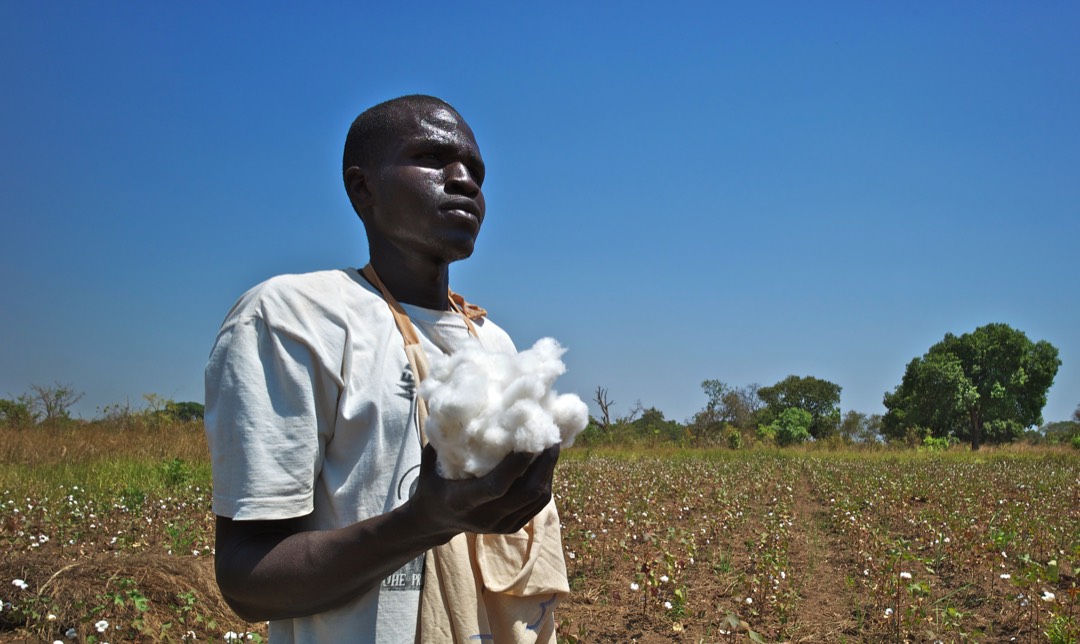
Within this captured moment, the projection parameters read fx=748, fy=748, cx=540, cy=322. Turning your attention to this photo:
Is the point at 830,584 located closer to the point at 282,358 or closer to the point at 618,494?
the point at 618,494

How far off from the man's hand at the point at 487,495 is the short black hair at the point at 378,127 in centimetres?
67

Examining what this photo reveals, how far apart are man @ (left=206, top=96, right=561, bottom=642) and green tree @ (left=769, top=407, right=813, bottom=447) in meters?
41.4

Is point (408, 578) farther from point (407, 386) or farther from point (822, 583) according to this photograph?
point (822, 583)

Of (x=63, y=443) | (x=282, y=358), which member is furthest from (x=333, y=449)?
(x=63, y=443)

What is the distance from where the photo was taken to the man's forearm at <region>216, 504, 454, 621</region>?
96 cm

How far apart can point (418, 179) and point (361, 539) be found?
642mm

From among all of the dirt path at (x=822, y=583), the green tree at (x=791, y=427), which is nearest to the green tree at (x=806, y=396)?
the green tree at (x=791, y=427)

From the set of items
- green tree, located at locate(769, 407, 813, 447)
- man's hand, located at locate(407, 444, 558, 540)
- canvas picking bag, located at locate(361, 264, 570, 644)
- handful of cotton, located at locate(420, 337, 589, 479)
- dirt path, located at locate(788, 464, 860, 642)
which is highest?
handful of cotton, located at locate(420, 337, 589, 479)

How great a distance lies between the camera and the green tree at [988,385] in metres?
40.3

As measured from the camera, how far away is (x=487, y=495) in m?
0.85

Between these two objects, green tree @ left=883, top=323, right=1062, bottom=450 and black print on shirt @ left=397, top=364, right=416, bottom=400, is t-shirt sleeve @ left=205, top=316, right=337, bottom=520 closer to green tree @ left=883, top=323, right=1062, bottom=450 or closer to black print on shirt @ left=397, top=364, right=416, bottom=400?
black print on shirt @ left=397, top=364, right=416, bottom=400

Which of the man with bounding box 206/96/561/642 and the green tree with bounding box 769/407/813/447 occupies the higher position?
the man with bounding box 206/96/561/642

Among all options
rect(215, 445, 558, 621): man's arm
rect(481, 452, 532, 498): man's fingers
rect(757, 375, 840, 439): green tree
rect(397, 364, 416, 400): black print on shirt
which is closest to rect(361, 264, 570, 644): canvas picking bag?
rect(397, 364, 416, 400): black print on shirt

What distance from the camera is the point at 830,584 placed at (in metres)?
5.53
